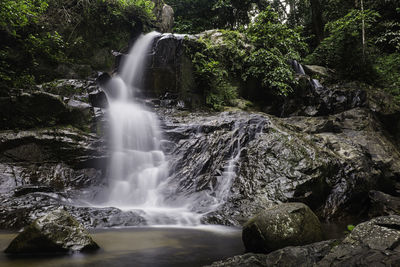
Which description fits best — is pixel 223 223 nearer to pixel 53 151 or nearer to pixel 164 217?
pixel 164 217

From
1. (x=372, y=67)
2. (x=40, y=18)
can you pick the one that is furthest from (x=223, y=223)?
(x=372, y=67)

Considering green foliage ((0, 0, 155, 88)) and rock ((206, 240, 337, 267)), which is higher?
green foliage ((0, 0, 155, 88))

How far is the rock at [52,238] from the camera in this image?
3.17m

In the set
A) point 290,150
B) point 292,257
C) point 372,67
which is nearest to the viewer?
point 292,257

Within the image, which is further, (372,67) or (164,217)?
(372,67)

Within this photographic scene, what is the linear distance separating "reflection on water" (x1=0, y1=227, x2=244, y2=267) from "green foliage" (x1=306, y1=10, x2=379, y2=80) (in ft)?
36.4

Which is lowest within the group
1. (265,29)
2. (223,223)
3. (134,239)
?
(223,223)

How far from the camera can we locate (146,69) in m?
10.8

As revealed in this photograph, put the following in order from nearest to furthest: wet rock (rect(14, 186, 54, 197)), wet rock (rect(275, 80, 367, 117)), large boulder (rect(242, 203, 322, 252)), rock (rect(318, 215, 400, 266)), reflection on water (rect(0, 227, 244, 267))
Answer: rock (rect(318, 215, 400, 266)), reflection on water (rect(0, 227, 244, 267)), large boulder (rect(242, 203, 322, 252)), wet rock (rect(14, 186, 54, 197)), wet rock (rect(275, 80, 367, 117))

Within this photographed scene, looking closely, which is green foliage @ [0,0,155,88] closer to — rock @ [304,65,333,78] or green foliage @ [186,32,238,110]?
green foliage @ [186,32,238,110]

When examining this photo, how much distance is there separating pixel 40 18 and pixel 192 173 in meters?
8.07

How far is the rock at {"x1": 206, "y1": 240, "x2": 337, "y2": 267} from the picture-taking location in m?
2.73

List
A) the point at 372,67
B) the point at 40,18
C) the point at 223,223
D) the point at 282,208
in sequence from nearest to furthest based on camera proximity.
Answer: the point at 282,208 → the point at 223,223 → the point at 40,18 → the point at 372,67

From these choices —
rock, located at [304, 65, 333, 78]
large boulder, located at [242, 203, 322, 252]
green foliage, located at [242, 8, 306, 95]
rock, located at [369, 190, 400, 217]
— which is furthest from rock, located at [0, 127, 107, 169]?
rock, located at [304, 65, 333, 78]
